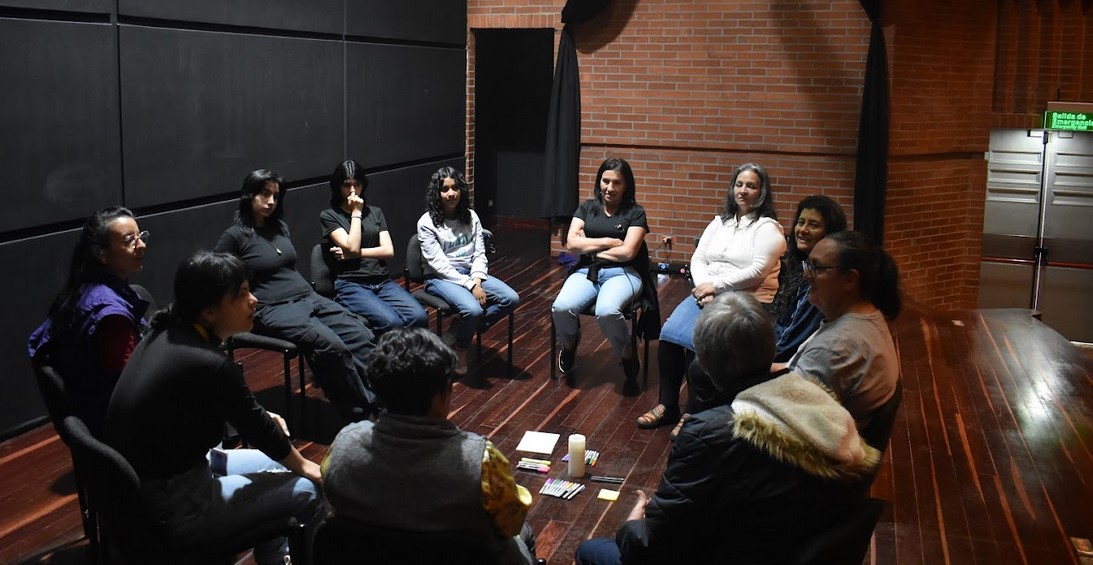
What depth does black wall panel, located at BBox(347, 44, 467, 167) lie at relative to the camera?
279 inches

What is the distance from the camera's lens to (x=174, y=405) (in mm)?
2557

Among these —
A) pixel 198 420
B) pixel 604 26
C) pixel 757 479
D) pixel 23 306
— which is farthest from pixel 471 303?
pixel 604 26

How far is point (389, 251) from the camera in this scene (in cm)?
525

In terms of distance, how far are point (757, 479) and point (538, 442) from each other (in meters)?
2.32

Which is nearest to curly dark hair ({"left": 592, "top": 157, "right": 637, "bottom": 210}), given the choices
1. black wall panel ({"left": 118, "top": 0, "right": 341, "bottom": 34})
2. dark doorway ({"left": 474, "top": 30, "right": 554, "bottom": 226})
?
black wall panel ({"left": 118, "top": 0, "right": 341, "bottom": 34})

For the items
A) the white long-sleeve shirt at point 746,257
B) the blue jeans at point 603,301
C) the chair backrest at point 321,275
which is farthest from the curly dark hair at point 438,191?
the white long-sleeve shirt at point 746,257

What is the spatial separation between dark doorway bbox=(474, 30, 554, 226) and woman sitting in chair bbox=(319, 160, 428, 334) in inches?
170

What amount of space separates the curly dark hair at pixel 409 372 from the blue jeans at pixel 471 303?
286 centimetres

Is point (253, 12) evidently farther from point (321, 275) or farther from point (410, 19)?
point (410, 19)

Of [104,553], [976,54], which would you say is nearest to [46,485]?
[104,553]

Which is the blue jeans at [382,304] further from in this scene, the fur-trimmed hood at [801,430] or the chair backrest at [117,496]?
the fur-trimmed hood at [801,430]

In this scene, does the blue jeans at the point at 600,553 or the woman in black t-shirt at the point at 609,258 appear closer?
the blue jeans at the point at 600,553

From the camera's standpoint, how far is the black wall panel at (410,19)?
22.9ft

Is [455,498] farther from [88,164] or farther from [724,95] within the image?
[724,95]
